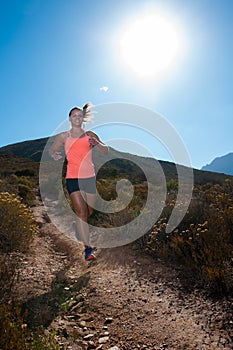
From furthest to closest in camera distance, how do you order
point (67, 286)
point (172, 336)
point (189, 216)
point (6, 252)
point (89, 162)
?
point (189, 216), point (89, 162), point (6, 252), point (67, 286), point (172, 336)

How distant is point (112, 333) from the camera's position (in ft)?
8.50

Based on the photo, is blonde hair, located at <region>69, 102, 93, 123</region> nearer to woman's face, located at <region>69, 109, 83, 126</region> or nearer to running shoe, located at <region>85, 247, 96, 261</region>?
woman's face, located at <region>69, 109, 83, 126</region>

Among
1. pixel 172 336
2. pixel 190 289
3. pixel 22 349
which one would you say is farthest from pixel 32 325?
pixel 190 289

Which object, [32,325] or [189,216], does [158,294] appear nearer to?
[32,325]

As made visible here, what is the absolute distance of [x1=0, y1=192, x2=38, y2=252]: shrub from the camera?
178 inches

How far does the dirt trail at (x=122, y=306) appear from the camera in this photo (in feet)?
7.95

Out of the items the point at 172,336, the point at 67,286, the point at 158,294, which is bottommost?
the point at 172,336

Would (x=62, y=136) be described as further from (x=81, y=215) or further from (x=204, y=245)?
(x=204, y=245)

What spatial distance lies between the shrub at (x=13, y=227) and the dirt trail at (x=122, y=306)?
0.31 m

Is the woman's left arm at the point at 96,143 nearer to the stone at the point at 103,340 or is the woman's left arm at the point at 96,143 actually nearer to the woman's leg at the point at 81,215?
the woman's leg at the point at 81,215

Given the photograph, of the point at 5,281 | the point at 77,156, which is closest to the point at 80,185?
the point at 77,156

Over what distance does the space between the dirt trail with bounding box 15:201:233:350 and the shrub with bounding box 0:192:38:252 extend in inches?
12.2

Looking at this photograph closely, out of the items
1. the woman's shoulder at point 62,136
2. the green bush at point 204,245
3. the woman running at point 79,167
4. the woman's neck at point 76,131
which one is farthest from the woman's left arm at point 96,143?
the green bush at point 204,245

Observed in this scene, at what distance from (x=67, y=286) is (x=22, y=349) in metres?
1.68
